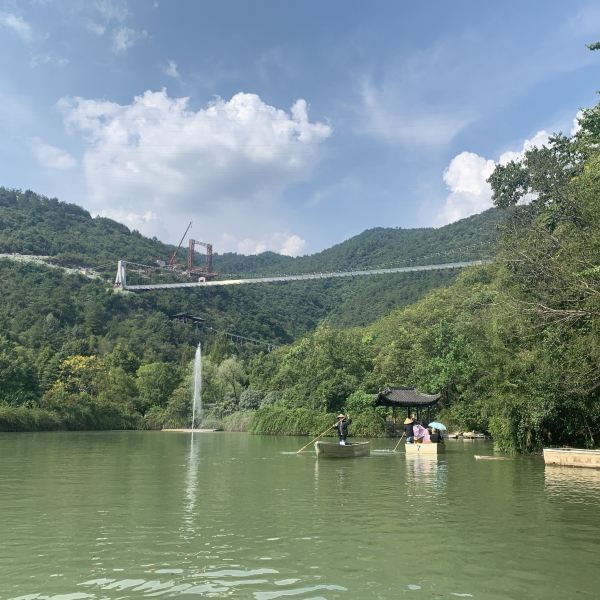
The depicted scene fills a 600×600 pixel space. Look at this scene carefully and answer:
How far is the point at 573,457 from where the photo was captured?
1914cm

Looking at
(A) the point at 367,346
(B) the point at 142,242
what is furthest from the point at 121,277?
(A) the point at 367,346

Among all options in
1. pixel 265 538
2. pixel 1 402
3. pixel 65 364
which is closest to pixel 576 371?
pixel 265 538

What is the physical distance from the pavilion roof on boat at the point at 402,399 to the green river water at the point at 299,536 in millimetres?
13493

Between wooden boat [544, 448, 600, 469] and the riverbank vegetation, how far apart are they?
1.92 meters

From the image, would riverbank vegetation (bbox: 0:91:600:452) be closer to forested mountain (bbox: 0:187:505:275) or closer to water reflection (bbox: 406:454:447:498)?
water reflection (bbox: 406:454:447:498)

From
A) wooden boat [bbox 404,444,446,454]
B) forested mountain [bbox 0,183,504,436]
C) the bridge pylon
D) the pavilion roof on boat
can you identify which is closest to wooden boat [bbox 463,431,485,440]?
the pavilion roof on boat

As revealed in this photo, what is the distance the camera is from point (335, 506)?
38.1ft

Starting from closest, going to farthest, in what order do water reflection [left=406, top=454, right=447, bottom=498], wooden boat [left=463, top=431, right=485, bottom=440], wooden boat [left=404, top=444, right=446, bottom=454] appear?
1. water reflection [left=406, top=454, right=447, bottom=498]
2. wooden boat [left=404, top=444, right=446, bottom=454]
3. wooden boat [left=463, top=431, right=485, bottom=440]

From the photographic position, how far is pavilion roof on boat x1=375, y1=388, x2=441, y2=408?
30.7 meters

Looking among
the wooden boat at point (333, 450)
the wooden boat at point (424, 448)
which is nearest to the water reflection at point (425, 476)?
the wooden boat at point (424, 448)

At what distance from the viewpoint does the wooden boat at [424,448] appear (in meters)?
25.0

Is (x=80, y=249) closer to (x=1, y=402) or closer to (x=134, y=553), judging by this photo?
(x=1, y=402)

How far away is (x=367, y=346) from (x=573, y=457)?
38.6m

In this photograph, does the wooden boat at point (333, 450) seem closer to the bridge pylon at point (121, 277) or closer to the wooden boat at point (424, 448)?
the wooden boat at point (424, 448)
